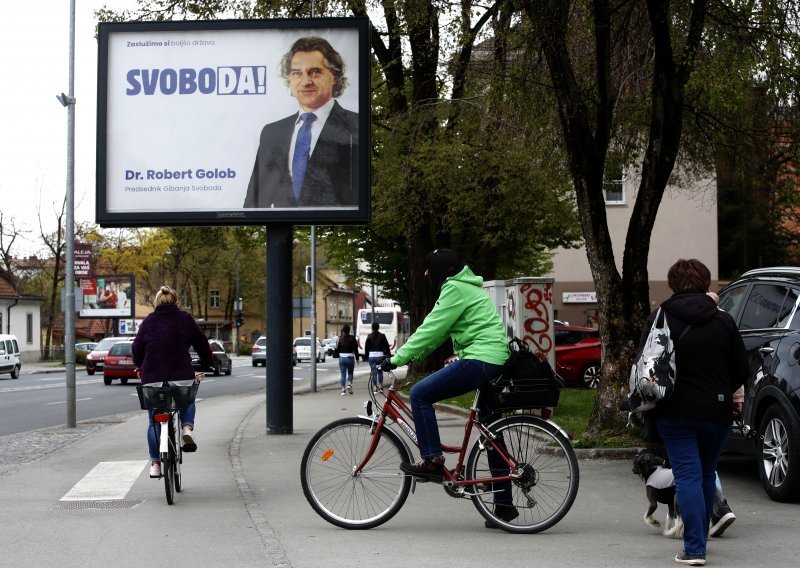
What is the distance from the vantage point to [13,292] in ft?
230

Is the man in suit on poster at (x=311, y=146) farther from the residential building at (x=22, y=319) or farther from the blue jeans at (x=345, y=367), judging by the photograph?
the residential building at (x=22, y=319)

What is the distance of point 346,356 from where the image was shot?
2912 cm

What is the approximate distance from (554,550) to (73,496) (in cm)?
471

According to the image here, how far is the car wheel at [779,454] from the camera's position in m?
8.30

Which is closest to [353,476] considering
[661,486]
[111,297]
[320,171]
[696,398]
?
[661,486]

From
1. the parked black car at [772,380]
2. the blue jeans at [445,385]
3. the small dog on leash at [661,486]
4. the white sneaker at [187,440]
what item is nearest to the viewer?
the small dog on leash at [661,486]

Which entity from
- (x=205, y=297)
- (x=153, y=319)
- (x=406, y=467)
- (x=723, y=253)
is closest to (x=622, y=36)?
(x=153, y=319)

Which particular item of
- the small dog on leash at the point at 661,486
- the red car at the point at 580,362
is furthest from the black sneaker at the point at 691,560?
the red car at the point at 580,362

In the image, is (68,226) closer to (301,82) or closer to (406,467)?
(301,82)

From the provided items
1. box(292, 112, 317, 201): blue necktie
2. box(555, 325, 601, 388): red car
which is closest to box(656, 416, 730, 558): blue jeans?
box(292, 112, 317, 201): blue necktie

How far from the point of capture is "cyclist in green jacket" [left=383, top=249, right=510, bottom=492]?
24.1 feet

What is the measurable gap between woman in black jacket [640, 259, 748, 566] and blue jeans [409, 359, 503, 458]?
4.16 feet

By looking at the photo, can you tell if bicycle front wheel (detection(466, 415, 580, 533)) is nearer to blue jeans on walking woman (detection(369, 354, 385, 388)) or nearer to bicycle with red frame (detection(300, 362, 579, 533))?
bicycle with red frame (detection(300, 362, 579, 533))

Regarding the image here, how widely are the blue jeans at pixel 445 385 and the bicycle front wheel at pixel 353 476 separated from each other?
26cm
